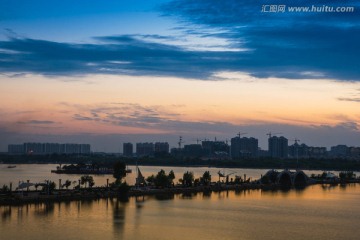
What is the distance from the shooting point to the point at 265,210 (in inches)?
828

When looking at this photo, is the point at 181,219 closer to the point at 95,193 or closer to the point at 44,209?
the point at 44,209

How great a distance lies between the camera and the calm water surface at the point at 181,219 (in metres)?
15.0

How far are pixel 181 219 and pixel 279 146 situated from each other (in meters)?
100

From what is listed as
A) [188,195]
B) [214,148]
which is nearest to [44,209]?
[188,195]

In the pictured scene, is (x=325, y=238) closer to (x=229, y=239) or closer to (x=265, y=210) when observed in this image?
(x=229, y=239)

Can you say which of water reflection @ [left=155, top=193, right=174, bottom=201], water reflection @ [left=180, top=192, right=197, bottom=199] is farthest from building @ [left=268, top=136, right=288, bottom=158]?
water reflection @ [left=155, top=193, right=174, bottom=201]

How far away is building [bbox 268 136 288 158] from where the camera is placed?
378 feet

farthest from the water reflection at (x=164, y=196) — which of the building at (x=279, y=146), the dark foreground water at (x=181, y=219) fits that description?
the building at (x=279, y=146)

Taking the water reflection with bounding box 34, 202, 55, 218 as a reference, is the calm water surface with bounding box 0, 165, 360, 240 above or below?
below

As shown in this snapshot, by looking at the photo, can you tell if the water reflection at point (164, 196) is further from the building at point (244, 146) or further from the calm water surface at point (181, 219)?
the building at point (244, 146)

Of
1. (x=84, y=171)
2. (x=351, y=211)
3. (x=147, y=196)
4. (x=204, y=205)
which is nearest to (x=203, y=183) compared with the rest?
(x=147, y=196)

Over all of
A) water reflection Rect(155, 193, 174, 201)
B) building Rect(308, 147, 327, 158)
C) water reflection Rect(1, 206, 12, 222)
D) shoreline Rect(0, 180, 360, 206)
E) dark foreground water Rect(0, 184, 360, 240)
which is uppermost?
building Rect(308, 147, 327, 158)

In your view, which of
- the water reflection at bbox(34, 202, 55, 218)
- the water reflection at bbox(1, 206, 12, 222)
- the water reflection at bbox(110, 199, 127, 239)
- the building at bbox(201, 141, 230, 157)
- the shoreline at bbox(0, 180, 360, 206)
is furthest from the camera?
the building at bbox(201, 141, 230, 157)

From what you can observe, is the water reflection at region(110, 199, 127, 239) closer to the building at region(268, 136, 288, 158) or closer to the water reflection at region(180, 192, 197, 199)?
the water reflection at region(180, 192, 197, 199)
